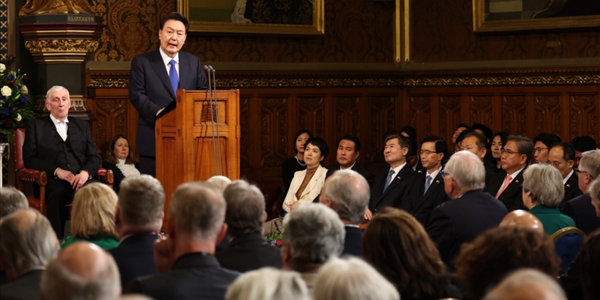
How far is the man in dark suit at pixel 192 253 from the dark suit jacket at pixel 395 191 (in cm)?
438

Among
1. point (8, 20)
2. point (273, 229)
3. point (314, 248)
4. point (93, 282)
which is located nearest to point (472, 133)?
point (273, 229)

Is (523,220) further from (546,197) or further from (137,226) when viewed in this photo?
(137,226)

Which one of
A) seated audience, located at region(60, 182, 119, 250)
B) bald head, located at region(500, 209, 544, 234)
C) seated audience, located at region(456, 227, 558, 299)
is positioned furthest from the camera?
seated audience, located at region(60, 182, 119, 250)

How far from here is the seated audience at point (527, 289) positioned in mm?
1839

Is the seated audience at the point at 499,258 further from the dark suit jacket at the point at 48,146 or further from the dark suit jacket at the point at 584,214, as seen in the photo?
the dark suit jacket at the point at 48,146

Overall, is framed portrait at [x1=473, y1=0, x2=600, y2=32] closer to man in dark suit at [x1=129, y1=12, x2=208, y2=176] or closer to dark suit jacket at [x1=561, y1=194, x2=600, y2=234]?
dark suit jacket at [x1=561, y1=194, x2=600, y2=234]

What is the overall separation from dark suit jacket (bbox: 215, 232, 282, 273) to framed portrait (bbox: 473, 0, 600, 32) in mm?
6857

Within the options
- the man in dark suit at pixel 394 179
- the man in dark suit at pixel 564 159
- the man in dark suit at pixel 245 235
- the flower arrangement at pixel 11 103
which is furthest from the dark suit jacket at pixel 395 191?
the man in dark suit at pixel 245 235

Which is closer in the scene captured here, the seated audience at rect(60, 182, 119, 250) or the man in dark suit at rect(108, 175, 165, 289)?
the man in dark suit at rect(108, 175, 165, 289)

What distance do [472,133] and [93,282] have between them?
619cm

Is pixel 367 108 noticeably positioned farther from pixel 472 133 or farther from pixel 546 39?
pixel 472 133

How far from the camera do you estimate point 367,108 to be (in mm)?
11125

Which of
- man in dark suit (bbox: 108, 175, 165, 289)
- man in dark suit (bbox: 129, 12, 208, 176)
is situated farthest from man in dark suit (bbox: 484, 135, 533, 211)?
man in dark suit (bbox: 108, 175, 165, 289)

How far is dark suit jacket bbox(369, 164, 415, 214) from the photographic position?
7578 mm
